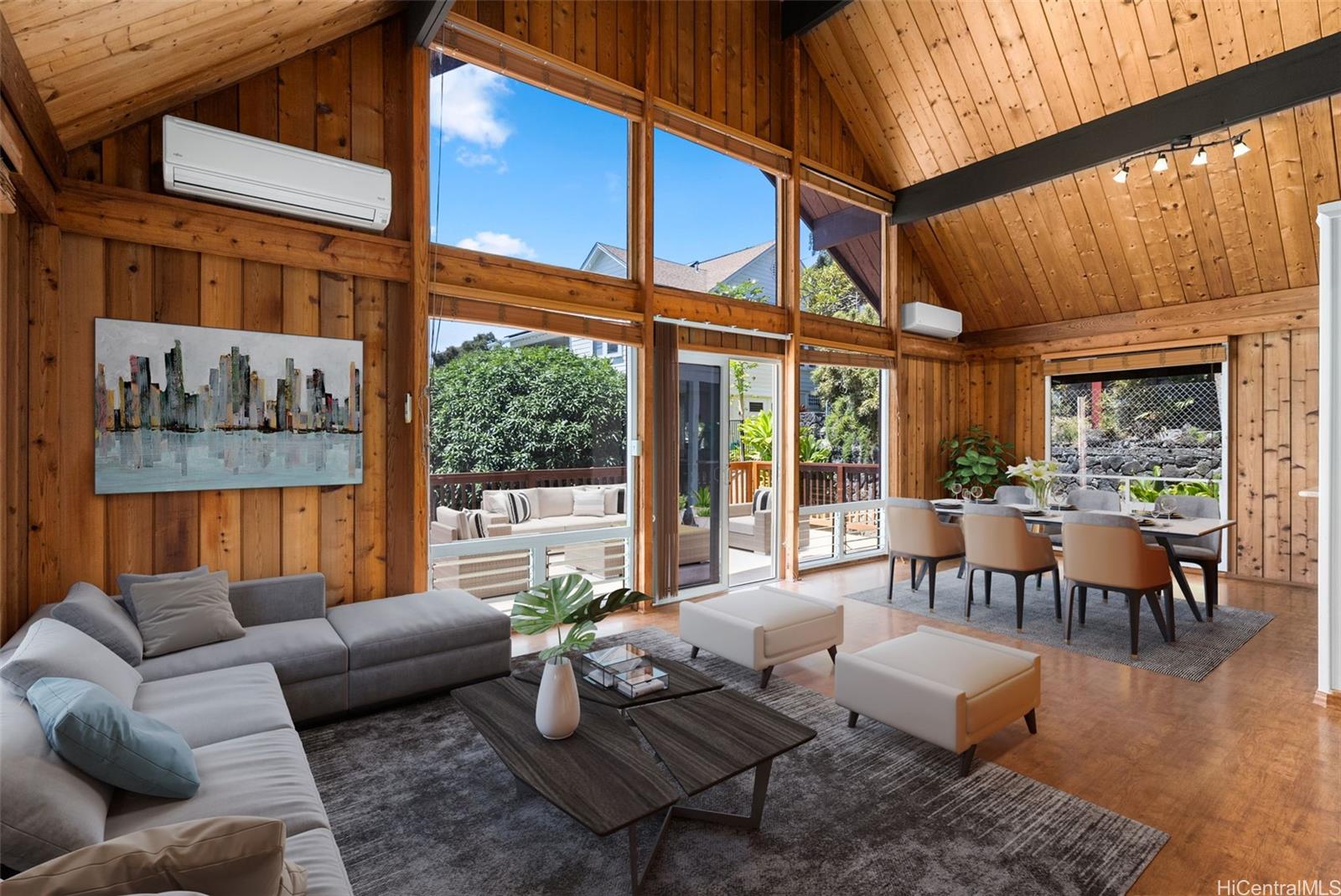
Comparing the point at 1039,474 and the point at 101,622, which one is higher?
the point at 1039,474

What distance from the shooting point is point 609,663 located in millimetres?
2773

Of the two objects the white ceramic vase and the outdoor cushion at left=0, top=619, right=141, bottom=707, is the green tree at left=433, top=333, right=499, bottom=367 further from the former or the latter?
the white ceramic vase

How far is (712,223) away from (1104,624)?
14.5ft

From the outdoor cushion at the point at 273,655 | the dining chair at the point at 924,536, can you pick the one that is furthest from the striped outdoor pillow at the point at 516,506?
the dining chair at the point at 924,536

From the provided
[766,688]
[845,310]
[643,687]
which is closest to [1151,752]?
[766,688]

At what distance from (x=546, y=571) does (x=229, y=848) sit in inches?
140

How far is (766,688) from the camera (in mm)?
3482

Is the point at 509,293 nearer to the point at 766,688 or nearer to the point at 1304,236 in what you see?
the point at 766,688

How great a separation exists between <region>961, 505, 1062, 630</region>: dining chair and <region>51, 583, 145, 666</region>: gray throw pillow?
196 inches

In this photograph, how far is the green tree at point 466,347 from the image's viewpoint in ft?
13.7

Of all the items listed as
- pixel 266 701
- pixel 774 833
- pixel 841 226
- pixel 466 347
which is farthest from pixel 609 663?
pixel 841 226

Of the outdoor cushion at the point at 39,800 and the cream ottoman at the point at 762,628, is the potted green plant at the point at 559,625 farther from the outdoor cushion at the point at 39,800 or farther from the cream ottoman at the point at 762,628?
the cream ottoman at the point at 762,628

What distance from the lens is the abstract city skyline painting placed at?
315cm

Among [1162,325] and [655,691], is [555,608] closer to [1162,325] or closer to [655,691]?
[655,691]
